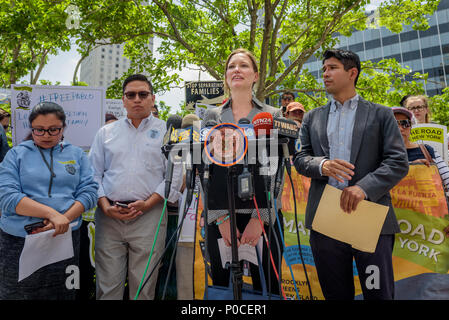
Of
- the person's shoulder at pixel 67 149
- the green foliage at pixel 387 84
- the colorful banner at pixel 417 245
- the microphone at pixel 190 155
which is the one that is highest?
the green foliage at pixel 387 84

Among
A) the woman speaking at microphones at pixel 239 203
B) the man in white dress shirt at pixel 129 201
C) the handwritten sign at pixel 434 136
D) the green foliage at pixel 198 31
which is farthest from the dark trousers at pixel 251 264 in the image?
the green foliage at pixel 198 31

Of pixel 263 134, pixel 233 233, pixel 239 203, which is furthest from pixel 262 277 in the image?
pixel 263 134

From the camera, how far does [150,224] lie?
8.51 ft

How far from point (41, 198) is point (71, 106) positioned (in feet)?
4.87

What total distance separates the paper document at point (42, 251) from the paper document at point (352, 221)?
1.78m

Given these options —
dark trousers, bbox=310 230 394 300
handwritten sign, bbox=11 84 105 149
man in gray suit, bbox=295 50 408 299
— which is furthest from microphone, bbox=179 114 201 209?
handwritten sign, bbox=11 84 105 149

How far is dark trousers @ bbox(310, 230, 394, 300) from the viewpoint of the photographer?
1.90 meters

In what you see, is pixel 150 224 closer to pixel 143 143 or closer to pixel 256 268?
pixel 143 143

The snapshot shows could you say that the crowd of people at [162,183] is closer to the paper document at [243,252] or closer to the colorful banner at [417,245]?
the paper document at [243,252]

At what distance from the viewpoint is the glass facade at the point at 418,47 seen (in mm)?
47125

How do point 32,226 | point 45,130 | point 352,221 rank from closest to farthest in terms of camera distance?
point 352,221
point 32,226
point 45,130

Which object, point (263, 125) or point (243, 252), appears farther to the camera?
point (243, 252)

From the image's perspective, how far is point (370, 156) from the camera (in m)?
2.00

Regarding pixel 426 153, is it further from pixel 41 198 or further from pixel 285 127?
pixel 41 198
